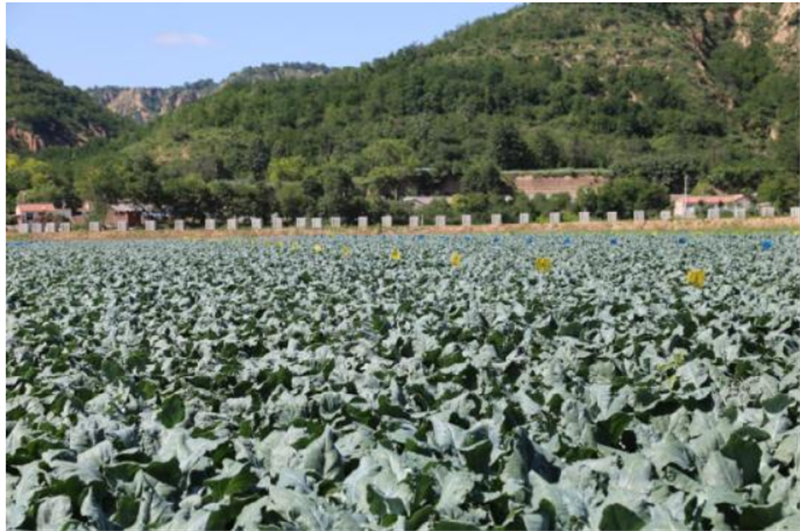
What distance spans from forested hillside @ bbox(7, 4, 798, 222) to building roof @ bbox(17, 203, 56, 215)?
15.8 m

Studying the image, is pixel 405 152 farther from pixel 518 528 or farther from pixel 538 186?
pixel 518 528

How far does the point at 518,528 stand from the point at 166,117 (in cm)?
16589

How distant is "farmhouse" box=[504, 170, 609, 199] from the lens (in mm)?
116188

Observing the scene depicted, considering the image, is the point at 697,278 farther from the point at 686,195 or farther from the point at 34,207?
the point at 686,195

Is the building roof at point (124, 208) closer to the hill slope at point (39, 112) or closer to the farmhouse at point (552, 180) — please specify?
the farmhouse at point (552, 180)

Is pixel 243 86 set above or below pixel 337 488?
above

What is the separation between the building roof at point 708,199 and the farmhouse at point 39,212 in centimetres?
5035

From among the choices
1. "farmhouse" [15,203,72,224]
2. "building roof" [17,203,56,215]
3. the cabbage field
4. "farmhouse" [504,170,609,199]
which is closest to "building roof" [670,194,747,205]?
"farmhouse" [504,170,609,199]

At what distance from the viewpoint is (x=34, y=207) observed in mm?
92375

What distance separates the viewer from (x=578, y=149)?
130m

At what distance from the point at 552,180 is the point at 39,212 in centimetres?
5225

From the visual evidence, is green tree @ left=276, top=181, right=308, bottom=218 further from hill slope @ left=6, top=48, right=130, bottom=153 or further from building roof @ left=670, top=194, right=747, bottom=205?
hill slope @ left=6, top=48, right=130, bottom=153

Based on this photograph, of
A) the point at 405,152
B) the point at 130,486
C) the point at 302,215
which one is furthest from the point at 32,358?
the point at 405,152

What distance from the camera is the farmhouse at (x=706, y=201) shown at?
301 feet
